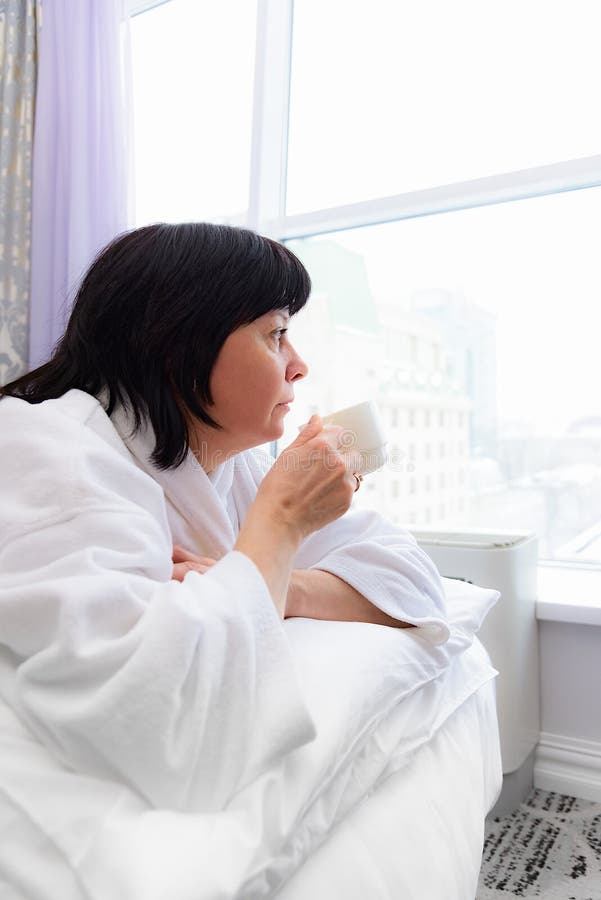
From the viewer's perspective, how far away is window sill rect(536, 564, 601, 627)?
68.8 inches

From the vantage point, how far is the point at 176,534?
3.33 feet

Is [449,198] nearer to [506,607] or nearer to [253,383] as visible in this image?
[506,607]

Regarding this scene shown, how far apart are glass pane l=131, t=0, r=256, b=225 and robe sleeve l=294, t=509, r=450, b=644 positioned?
1753 mm

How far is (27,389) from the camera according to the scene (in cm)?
100

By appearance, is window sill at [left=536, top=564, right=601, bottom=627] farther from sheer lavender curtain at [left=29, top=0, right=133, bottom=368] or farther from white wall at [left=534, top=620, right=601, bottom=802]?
sheer lavender curtain at [left=29, top=0, right=133, bottom=368]

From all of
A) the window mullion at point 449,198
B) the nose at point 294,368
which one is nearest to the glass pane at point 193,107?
the window mullion at point 449,198

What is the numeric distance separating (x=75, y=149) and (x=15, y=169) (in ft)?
0.83

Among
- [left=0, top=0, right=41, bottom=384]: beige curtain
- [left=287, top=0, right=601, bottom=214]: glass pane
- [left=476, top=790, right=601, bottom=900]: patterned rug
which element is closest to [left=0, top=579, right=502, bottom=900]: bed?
[left=476, top=790, right=601, bottom=900]: patterned rug

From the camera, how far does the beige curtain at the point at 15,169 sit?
2.28 m

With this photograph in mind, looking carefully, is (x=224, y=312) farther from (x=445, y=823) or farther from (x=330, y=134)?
(x=330, y=134)

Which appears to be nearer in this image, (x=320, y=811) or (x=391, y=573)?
(x=320, y=811)

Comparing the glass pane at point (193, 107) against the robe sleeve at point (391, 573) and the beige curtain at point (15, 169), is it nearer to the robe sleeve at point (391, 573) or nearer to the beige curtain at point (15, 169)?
the beige curtain at point (15, 169)

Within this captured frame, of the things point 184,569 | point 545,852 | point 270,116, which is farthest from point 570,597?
point 270,116

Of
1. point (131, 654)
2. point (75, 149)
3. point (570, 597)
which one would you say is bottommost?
point (570, 597)
